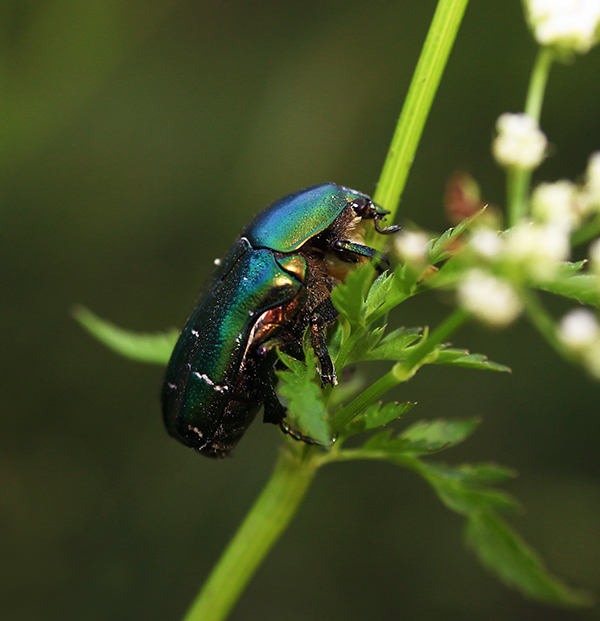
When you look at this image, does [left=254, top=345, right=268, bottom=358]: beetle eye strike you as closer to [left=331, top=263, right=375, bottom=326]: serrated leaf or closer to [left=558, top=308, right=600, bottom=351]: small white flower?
[left=331, top=263, right=375, bottom=326]: serrated leaf

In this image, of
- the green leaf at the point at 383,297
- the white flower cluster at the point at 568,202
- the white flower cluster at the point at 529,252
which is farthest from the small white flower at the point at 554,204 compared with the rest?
the green leaf at the point at 383,297

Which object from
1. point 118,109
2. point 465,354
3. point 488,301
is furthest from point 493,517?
point 118,109

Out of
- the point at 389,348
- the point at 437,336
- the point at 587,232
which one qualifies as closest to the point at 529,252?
the point at 437,336

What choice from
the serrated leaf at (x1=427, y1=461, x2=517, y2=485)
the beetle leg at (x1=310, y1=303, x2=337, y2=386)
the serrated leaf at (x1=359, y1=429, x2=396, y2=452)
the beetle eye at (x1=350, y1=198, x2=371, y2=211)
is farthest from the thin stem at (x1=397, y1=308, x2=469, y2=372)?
the beetle eye at (x1=350, y1=198, x2=371, y2=211)

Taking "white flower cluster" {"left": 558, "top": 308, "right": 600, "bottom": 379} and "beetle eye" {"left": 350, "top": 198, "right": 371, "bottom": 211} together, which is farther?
"beetle eye" {"left": 350, "top": 198, "right": 371, "bottom": 211}

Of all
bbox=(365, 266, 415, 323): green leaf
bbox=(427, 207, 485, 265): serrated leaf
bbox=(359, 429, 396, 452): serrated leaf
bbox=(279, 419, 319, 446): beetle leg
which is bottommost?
bbox=(279, 419, 319, 446): beetle leg

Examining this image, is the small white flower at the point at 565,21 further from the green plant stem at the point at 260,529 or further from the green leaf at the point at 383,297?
the green leaf at the point at 383,297
